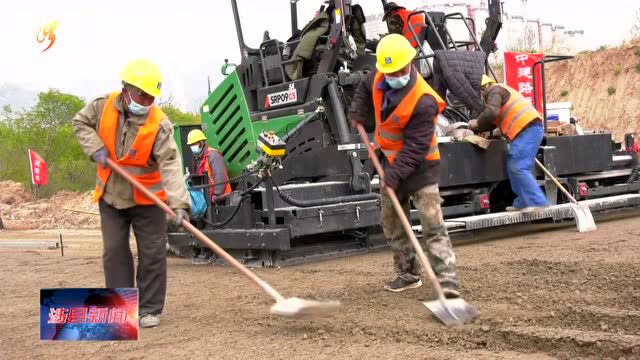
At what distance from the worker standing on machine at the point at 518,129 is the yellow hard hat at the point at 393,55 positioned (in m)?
3.23

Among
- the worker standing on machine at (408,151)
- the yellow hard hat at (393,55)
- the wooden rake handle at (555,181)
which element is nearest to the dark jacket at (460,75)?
the wooden rake handle at (555,181)

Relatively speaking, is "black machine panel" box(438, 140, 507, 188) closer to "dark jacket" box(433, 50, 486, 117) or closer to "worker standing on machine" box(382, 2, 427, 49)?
"dark jacket" box(433, 50, 486, 117)

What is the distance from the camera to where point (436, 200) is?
5.08m

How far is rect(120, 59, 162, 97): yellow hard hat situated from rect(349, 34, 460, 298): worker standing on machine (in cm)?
152

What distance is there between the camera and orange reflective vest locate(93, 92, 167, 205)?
4.66 meters

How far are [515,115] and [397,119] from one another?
135 inches

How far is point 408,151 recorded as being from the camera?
16.1ft

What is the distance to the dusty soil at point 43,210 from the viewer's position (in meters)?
16.7

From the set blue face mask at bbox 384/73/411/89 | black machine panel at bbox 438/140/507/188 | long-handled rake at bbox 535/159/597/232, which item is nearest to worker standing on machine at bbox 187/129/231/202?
black machine panel at bbox 438/140/507/188

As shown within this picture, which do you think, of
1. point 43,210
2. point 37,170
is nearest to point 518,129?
point 37,170

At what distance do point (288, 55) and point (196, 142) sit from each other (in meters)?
1.62

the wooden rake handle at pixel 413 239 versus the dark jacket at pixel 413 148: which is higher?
the dark jacket at pixel 413 148

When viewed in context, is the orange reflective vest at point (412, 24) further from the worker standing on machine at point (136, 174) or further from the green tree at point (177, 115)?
the green tree at point (177, 115)

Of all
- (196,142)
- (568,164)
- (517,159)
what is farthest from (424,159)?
(568,164)
